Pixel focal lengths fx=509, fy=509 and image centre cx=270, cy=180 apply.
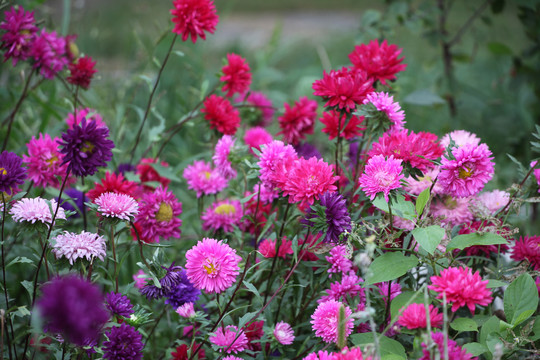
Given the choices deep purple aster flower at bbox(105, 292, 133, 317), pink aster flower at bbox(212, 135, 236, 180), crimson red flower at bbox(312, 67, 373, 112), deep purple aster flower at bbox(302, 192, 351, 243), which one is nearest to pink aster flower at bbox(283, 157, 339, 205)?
deep purple aster flower at bbox(302, 192, 351, 243)

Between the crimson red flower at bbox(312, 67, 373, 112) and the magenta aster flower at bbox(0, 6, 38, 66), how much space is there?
2.23 ft

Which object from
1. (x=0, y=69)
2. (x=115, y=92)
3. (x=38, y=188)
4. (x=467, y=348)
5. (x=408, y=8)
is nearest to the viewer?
(x=467, y=348)

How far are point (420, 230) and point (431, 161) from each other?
142mm

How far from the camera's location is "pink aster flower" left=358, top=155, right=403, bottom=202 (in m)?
0.86

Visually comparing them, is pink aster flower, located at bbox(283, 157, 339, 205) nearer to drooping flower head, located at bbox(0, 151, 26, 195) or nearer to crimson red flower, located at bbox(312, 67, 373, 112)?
crimson red flower, located at bbox(312, 67, 373, 112)

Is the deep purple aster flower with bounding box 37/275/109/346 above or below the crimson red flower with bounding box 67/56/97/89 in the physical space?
below

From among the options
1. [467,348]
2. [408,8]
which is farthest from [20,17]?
[408,8]

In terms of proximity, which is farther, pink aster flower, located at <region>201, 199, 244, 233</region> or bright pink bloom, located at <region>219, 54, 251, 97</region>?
bright pink bloom, located at <region>219, 54, 251, 97</region>

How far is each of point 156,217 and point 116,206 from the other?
0.18 m

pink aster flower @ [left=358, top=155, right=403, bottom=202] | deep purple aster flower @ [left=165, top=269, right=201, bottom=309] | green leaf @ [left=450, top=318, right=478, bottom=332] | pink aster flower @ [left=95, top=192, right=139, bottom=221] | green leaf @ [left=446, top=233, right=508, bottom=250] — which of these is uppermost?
pink aster flower @ [left=95, top=192, right=139, bottom=221]

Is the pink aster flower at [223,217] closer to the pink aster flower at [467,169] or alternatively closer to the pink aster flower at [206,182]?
the pink aster flower at [206,182]

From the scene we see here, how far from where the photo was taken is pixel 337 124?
1096mm

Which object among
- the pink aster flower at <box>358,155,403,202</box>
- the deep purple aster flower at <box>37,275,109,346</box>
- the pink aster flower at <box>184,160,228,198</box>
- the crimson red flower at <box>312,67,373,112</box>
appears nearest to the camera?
the deep purple aster flower at <box>37,275,109,346</box>

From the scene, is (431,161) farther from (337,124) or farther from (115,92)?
(115,92)
